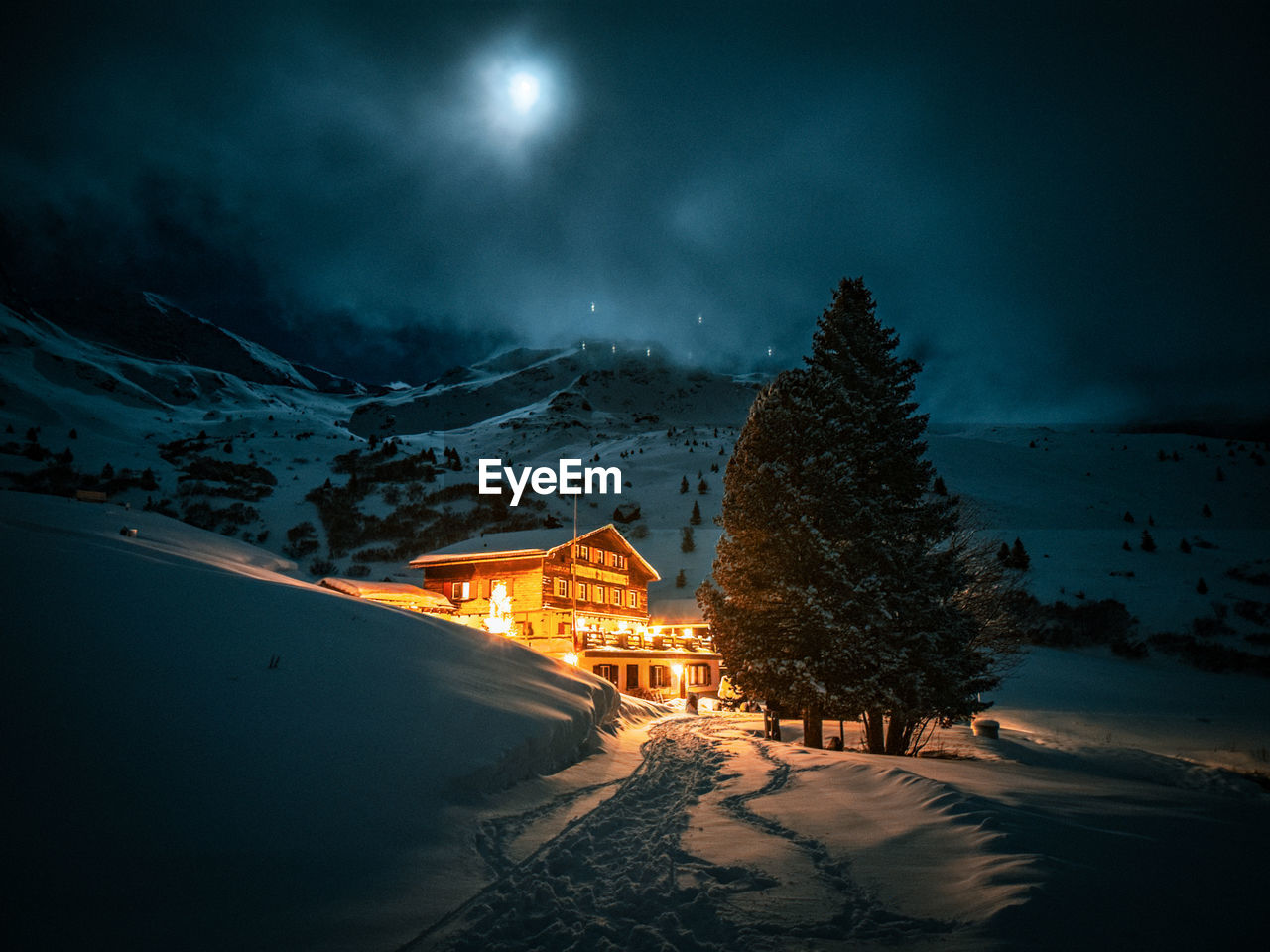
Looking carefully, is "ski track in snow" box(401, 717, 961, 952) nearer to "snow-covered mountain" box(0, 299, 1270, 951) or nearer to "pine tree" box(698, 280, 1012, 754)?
"snow-covered mountain" box(0, 299, 1270, 951)

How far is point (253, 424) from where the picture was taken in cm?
10156

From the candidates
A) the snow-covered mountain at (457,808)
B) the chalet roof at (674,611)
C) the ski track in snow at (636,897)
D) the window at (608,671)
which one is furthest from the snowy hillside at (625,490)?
the ski track in snow at (636,897)

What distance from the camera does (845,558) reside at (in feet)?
42.3

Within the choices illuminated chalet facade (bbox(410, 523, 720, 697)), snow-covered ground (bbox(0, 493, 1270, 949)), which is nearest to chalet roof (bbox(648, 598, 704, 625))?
illuminated chalet facade (bbox(410, 523, 720, 697))

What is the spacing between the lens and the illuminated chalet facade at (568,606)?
31.1m

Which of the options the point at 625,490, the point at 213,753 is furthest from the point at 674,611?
the point at 213,753

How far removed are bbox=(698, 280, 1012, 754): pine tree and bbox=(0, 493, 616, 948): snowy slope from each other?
6.03 meters

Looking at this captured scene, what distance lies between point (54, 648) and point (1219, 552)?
6207 cm

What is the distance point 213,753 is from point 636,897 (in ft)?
13.5

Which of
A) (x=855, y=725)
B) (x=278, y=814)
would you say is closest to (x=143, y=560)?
(x=278, y=814)

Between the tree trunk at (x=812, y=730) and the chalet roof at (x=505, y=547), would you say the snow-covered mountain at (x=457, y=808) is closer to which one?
the tree trunk at (x=812, y=730)

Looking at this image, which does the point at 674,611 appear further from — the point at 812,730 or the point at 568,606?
the point at 812,730

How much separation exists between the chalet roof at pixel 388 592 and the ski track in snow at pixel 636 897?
1813 cm

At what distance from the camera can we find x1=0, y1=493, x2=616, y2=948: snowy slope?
380cm
